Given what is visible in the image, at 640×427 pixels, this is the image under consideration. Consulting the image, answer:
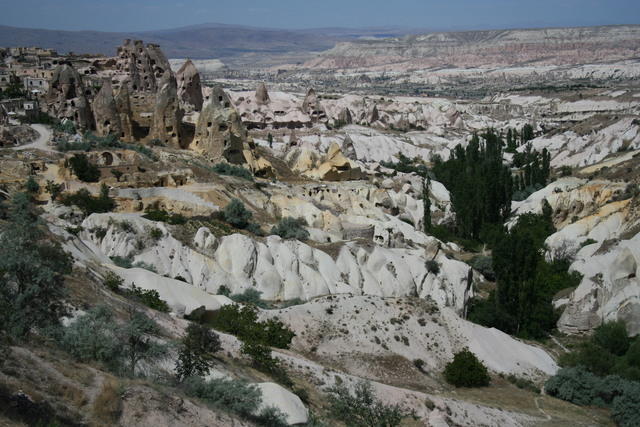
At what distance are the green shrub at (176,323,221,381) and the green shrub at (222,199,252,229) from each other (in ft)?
45.3

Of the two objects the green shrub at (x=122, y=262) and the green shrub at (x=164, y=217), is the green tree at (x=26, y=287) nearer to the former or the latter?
the green shrub at (x=122, y=262)

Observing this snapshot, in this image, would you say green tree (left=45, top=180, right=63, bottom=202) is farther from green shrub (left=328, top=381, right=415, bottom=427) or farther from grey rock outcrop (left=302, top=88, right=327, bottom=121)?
grey rock outcrop (left=302, top=88, right=327, bottom=121)

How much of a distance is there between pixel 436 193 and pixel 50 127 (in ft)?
103

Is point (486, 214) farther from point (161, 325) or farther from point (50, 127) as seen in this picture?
point (161, 325)

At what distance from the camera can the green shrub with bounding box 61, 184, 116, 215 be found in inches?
1152

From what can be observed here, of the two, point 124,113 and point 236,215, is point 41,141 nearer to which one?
point 124,113

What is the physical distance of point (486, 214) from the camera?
47531 millimetres

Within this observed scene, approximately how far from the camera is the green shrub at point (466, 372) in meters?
21.2

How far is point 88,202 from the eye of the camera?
2969cm

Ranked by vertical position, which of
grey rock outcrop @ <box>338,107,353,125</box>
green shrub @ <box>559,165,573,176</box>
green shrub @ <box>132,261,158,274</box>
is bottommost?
green shrub @ <box>559,165,573,176</box>

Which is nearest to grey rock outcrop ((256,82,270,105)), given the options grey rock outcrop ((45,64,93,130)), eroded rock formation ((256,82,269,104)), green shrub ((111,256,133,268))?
eroded rock formation ((256,82,269,104))

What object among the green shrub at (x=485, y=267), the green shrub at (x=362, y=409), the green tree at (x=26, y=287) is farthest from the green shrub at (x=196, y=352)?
the green shrub at (x=485, y=267)

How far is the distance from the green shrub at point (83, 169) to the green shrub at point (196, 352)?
57.0ft

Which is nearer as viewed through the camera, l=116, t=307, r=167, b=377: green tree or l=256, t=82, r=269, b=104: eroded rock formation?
l=116, t=307, r=167, b=377: green tree
